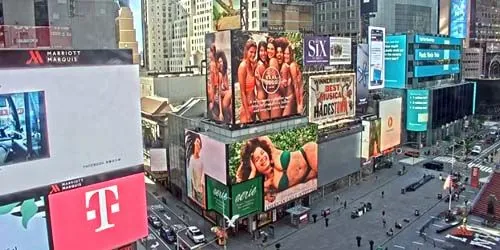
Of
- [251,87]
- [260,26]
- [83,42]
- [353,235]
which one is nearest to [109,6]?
[83,42]

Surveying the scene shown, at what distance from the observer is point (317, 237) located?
161 feet

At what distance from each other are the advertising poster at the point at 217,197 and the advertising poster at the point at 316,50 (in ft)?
77.8

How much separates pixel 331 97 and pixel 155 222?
1200 inches

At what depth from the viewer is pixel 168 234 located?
161 feet

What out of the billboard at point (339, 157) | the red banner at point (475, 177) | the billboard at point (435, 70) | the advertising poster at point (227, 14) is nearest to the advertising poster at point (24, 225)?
the billboard at point (339, 157)

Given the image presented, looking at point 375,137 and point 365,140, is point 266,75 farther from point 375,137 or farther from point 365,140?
point 375,137

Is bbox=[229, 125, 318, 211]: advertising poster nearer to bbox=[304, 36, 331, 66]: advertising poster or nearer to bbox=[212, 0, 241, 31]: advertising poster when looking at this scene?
bbox=[304, 36, 331, 66]: advertising poster

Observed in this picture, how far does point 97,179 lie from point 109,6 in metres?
22.1

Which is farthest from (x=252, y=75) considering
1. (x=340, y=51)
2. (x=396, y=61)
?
(x=396, y=61)

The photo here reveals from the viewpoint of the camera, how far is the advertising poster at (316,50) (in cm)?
6370

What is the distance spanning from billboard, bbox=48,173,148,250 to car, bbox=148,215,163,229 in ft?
94.9

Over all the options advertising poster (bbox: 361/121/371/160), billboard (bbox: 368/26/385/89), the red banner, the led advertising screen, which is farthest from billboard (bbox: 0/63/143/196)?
the led advertising screen

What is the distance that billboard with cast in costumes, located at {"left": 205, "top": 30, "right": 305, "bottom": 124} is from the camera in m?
48.3

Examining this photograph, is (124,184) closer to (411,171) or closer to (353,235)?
(353,235)
